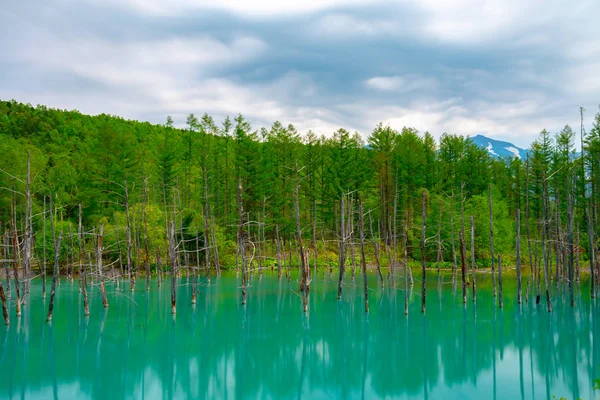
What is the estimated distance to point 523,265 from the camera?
42.2 meters

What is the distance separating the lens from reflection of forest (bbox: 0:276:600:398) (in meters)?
12.8

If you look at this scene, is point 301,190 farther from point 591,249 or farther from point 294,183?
point 591,249

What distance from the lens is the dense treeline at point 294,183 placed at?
1538 inches

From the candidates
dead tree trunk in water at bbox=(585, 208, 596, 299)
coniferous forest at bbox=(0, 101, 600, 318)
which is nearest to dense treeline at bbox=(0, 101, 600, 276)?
Result: coniferous forest at bbox=(0, 101, 600, 318)

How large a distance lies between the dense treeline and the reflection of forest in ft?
48.1

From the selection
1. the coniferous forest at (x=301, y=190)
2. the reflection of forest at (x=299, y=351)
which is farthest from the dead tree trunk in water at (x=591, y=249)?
the coniferous forest at (x=301, y=190)

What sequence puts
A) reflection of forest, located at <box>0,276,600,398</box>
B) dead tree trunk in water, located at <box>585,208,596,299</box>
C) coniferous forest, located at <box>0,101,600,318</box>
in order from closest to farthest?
reflection of forest, located at <box>0,276,600,398</box> → dead tree trunk in water, located at <box>585,208,596,299</box> → coniferous forest, located at <box>0,101,600,318</box>

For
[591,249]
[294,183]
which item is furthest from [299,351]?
[294,183]

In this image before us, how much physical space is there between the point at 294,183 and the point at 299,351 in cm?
3212

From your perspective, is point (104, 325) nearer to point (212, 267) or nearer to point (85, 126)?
point (212, 267)

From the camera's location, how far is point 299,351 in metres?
16.3

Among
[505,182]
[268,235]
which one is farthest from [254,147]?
[505,182]

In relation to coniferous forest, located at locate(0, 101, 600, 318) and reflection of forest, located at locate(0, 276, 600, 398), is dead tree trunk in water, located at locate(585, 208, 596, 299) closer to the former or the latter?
reflection of forest, located at locate(0, 276, 600, 398)

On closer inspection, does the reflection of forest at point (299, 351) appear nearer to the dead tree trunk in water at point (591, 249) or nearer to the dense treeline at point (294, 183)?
the dead tree trunk in water at point (591, 249)
